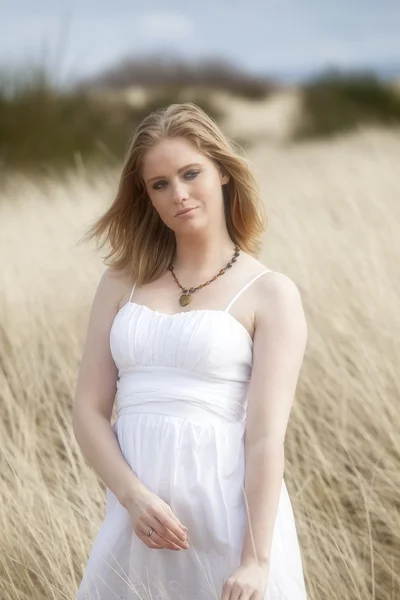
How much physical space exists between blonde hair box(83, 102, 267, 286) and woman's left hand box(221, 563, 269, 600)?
674 mm

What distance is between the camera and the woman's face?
1.93 meters

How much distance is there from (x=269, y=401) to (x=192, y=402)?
0.53 feet

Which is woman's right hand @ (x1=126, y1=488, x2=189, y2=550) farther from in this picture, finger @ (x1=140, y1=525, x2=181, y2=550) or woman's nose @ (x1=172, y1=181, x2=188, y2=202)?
woman's nose @ (x1=172, y1=181, x2=188, y2=202)

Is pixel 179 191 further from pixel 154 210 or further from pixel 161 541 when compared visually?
pixel 161 541

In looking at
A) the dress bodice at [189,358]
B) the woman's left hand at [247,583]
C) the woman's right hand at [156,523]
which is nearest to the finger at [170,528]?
the woman's right hand at [156,523]

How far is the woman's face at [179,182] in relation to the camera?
1932 millimetres

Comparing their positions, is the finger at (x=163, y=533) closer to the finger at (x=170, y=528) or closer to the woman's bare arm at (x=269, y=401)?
the finger at (x=170, y=528)

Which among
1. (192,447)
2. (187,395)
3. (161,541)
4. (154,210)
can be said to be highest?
(154,210)

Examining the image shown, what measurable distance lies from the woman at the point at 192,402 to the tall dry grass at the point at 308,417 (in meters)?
0.45

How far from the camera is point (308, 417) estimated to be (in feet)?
10.6

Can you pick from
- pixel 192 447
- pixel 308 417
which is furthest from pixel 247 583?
pixel 308 417

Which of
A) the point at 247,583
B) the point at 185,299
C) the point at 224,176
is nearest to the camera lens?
the point at 247,583

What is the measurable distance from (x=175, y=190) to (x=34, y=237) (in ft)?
14.7

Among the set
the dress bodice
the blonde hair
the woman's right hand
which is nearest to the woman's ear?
the blonde hair
